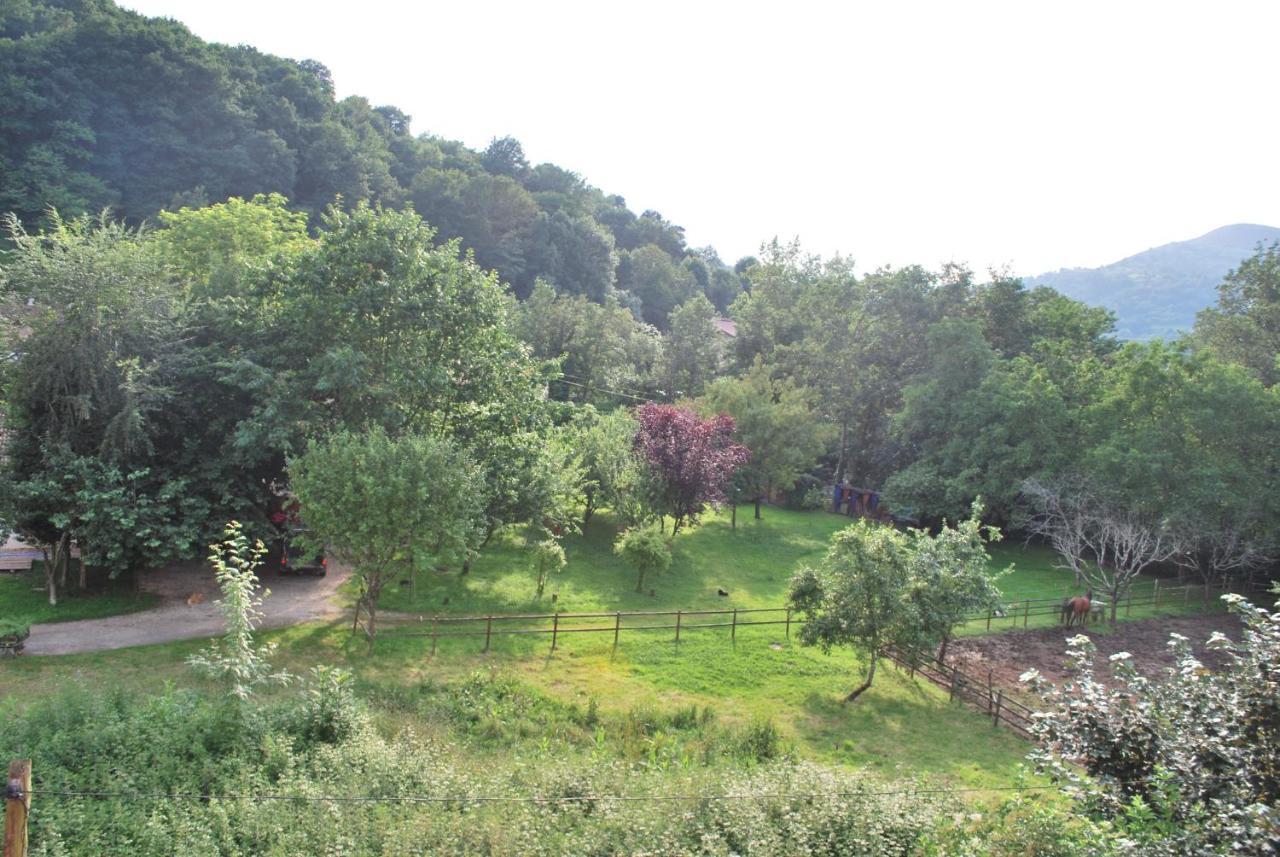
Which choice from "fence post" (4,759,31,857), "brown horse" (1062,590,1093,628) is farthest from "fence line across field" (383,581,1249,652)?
"fence post" (4,759,31,857)

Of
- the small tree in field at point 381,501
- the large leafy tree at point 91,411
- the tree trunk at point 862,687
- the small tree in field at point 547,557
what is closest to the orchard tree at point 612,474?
the small tree in field at point 547,557

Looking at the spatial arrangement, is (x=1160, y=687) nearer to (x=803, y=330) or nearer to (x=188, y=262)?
(x=188, y=262)

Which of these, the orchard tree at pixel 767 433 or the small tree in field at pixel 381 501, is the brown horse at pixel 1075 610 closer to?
the orchard tree at pixel 767 433

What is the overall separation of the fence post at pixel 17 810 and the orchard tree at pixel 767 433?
29177 mm

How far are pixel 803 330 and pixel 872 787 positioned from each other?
39401 millimetres

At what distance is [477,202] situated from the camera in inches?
2699

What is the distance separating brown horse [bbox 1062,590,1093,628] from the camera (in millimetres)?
23297

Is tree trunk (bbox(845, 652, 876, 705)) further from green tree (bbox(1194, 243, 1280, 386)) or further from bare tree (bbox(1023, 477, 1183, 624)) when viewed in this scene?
green tree (bbox(1194, 243, 1280, 386))

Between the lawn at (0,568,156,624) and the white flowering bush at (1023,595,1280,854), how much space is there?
66.6ft

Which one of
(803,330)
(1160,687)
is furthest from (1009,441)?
(1160,687)

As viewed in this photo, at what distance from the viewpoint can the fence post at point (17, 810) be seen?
6.10m

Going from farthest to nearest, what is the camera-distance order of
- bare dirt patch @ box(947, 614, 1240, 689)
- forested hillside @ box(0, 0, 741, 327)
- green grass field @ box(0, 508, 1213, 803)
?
forested hillside @ box(0, 0, 741, 327), bare dirt patch @ box(947, 614, 1240, 689), green grass field @ box(0, 508, 1213, 803)

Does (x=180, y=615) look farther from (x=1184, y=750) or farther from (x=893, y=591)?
(x=1184, y=750)

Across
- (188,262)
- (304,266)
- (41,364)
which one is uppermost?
(188,262)
